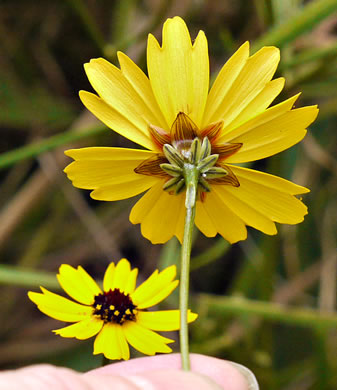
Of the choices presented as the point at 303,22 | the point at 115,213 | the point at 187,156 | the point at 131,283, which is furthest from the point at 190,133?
the point at 115,213

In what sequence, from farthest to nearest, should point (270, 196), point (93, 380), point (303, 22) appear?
point (303, 22), point (270, 196), point (93, 380)

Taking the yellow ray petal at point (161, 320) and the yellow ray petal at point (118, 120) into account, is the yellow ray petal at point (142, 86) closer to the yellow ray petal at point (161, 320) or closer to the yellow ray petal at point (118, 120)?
the yellow ray petal at point (118, 120)

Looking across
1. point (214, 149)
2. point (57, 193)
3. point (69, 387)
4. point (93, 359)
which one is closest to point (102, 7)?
point (57, 193)

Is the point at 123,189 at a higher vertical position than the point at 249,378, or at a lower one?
higher

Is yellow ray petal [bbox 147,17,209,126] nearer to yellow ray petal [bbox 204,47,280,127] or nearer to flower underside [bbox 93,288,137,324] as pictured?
yellow ray petal [bbox 204,47,280,127]

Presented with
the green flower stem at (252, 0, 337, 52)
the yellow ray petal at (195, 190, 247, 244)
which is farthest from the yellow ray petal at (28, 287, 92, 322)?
the green flower stem at (252, 0, 337, 52)

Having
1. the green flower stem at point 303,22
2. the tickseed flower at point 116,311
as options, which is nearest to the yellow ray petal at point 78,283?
the tickseed flower at point 116,311

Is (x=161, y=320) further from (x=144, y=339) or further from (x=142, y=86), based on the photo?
(x=142, y=86)

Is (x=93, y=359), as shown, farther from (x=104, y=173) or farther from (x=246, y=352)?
(x=104, y=173)
